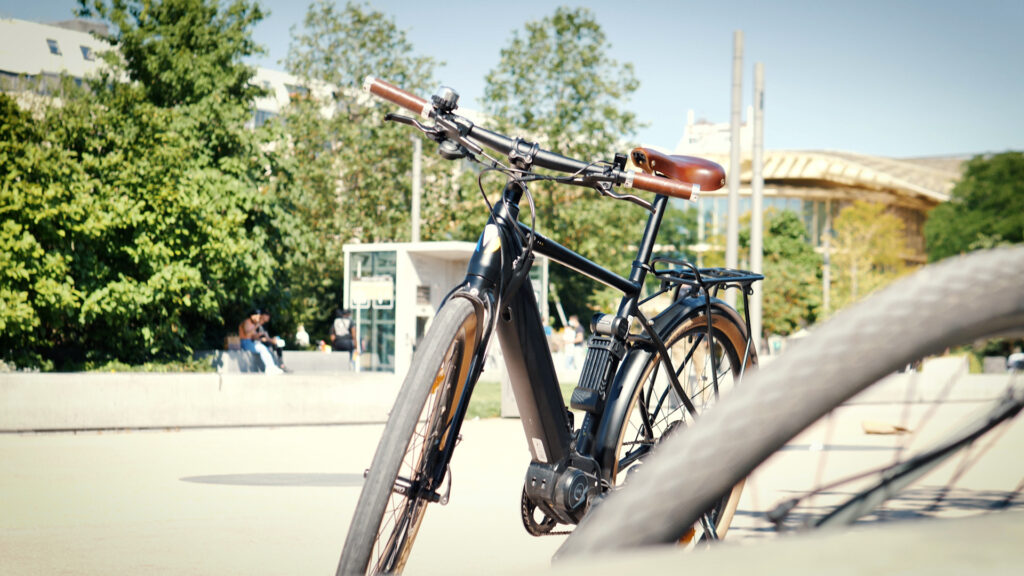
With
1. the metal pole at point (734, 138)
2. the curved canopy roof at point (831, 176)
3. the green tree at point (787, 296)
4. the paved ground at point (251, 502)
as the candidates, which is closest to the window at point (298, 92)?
the green tree at point (787, 296)

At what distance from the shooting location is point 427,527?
5.22m

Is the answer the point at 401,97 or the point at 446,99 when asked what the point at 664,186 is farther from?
the point at 401,97

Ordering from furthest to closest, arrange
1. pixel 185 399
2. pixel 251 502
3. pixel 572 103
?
pixel 572 103 < pixel 185 399 < pixel 251 502

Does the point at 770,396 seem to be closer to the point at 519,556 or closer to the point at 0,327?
the point at 519,556

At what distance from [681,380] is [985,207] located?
236 feet

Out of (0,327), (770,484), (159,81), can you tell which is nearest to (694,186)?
(770,484)

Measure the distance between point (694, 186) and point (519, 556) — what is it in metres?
1.94

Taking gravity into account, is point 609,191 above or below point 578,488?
above

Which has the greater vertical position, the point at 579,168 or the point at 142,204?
the point at 142,204

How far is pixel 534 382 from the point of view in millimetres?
3264

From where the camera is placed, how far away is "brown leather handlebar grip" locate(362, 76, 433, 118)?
3.24 m

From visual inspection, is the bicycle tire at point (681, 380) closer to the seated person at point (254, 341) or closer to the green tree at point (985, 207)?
the seated person at point (254, 341)

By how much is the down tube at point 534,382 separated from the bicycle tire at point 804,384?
6.02 feet

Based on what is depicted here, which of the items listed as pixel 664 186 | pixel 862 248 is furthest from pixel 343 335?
pixel 862 248
